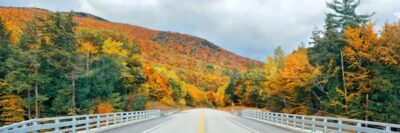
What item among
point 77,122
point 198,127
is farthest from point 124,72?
point 77,122

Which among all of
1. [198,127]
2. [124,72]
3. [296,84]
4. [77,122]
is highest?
[124,72]

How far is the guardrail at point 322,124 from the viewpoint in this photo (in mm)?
11992

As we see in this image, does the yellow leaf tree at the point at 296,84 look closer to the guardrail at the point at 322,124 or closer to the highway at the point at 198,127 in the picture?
the guardrail at the point at 322,124

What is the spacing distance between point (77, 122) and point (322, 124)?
11298 mm

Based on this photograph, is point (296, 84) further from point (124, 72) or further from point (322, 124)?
point (322, 124)

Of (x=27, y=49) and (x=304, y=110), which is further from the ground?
(x=27, y=49)

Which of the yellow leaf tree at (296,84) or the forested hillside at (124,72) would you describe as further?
the yellow leaf tree at (296,84)

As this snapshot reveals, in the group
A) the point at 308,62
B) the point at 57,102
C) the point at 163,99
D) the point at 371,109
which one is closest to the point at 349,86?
the point at 371,109

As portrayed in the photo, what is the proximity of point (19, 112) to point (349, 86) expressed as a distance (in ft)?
122

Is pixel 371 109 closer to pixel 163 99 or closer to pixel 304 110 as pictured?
pixel 304 110

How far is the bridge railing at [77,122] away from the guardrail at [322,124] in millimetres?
11172

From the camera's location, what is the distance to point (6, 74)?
40875mm

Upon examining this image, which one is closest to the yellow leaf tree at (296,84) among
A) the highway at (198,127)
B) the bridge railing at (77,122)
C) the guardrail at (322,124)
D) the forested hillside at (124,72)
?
the forested hillside at (124,72)

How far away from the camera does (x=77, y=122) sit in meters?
15.7
